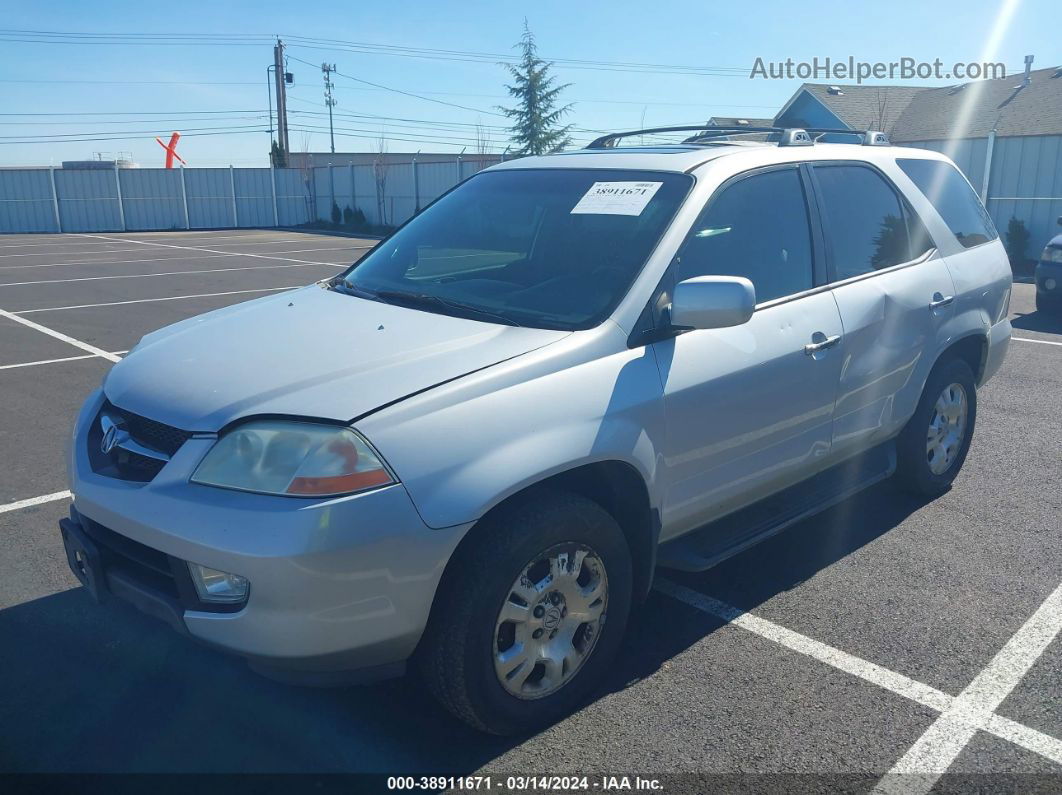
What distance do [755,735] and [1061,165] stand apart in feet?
66.8

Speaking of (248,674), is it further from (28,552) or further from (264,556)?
(28,552)

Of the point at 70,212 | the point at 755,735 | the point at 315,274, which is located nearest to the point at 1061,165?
the point at 315,274

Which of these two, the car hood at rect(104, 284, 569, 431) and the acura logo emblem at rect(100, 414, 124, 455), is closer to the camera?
the car hood at rect(104, 284, 569, 431)

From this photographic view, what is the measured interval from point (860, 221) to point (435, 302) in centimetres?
218

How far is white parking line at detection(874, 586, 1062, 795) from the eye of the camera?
278 centimetres

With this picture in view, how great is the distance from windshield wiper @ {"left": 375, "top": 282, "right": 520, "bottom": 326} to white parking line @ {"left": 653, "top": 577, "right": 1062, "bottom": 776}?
1.53 meters

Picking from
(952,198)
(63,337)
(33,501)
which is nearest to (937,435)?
(952,198)

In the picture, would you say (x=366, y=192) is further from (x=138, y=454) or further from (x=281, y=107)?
(x=138, y=454)

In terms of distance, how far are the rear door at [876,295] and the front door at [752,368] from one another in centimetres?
15

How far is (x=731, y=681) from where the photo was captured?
3270 mm

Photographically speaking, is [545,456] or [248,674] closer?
[545,456]

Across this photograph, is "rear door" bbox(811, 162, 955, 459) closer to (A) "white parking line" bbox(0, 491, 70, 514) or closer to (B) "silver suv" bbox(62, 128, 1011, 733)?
(B) "silver suv" bbox(62, 128, 1011, 733)

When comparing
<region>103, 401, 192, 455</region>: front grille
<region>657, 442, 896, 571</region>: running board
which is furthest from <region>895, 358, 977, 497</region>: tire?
<region>103, 401, 192, 455</region>: front grille

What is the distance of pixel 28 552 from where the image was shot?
427 centimetres
